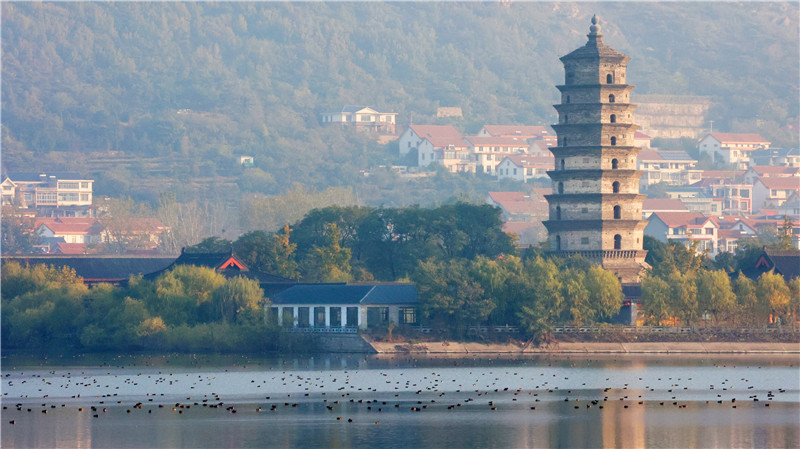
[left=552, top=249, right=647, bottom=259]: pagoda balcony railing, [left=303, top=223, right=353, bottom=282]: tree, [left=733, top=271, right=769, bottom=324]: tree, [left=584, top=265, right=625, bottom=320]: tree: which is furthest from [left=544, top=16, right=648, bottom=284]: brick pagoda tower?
[left=303, top=223, right=353, bottom=282]: tree

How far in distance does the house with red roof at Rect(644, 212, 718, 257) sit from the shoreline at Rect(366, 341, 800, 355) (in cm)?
9753

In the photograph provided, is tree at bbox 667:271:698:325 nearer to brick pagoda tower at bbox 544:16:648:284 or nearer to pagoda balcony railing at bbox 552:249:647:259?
brick pagoda tower at bbox 544:16:648:284

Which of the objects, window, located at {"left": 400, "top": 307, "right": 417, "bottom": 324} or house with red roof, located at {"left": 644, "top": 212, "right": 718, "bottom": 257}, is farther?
house with red roof, located at {"left": 644, "top": 212, "right": 718, "bottom": 257}

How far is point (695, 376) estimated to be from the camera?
2960 inches

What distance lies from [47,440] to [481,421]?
1468 cm

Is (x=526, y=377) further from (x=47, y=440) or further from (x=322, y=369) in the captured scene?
(x=47, y=440)

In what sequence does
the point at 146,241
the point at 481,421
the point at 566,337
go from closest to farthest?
the point at 481,421 < the point at 566,337 < the point at 146,241

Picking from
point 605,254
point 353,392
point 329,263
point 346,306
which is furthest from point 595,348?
point 353,392

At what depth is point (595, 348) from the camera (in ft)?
298

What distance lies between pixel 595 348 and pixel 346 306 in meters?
13.7

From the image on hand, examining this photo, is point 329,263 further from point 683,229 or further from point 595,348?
point 683,229

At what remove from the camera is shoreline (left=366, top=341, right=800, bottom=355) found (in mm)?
88500

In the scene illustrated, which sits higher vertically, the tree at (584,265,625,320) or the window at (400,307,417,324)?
the tree at (584,265,625,320)

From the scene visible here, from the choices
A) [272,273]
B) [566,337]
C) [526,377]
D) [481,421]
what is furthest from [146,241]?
[481,421]
